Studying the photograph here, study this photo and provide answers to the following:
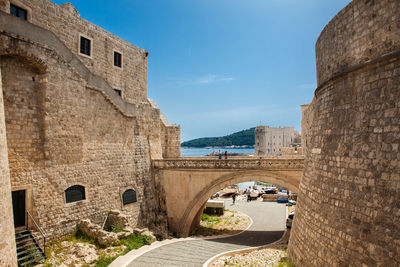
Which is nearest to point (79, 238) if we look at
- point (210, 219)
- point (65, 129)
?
point (65, 129)

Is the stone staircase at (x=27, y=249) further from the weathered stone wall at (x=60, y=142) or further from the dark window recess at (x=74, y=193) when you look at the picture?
the dark window recess at (x=74, y=193)

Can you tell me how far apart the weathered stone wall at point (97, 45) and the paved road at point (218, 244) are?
1058 centimetres

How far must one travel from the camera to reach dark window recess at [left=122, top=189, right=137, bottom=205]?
14527 millimetres

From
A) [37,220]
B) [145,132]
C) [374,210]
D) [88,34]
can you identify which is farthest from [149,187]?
[374,210]

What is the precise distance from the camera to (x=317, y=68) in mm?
9172

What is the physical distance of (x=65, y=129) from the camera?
11.8m

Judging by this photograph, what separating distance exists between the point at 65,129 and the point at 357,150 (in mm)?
11335

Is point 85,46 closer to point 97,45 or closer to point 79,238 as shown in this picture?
point 97,45

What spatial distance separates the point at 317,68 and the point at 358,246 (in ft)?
19.5

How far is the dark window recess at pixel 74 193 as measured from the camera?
1170 centimetres

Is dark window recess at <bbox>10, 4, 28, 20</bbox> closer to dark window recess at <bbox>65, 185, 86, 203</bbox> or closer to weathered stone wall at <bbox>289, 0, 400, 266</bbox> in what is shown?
dark window recess at <bbox>65, 185, 86, 203</bbox>

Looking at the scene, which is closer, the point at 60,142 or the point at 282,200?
the point at 60,142

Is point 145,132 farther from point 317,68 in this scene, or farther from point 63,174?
point 317,68

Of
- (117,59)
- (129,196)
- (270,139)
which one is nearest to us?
(129,196)
